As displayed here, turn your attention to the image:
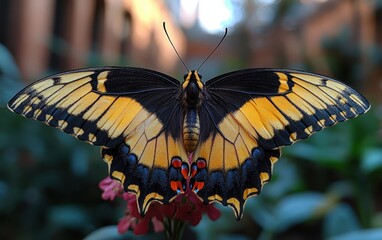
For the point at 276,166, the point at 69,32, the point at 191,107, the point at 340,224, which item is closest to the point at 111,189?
the point at 191,107

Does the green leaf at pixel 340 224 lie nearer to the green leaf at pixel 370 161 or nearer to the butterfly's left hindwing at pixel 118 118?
the green leaf at pixel 370 161

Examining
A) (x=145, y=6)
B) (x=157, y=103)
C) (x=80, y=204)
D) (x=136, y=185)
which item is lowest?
(x=136, y=185)

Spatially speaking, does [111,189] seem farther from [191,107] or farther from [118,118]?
[191,107]

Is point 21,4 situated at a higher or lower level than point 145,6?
lower

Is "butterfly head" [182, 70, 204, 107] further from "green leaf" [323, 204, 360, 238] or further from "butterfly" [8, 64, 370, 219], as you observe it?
"green leaf" [323, 204, 360, 238]

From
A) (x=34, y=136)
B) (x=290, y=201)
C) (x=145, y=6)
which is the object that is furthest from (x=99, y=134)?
(x=145, y=6)

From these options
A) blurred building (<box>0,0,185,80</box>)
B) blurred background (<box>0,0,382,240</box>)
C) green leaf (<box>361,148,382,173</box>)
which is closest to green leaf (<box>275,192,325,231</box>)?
blurred background (<box>0,0,382,240</box>)

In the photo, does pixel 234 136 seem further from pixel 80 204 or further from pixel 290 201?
pixel 80 204
